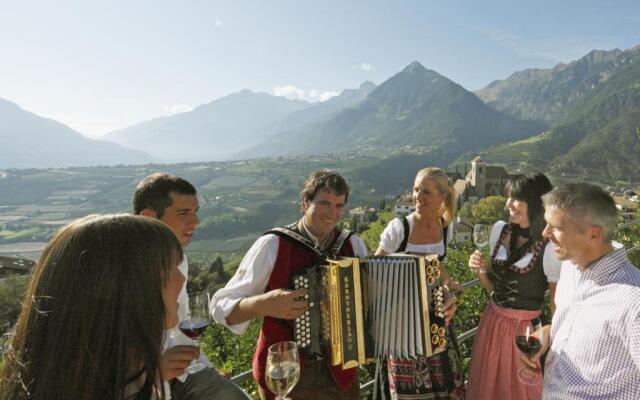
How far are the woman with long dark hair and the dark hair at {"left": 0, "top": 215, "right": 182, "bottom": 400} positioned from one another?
2925 millimetres

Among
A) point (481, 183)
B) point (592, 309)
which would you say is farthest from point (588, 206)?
point (481, 183)

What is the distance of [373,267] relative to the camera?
8.32ft

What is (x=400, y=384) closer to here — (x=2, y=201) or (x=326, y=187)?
(x=326, y=187)

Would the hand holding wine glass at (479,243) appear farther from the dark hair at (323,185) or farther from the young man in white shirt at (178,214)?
the young man in white shirt at (178,214)

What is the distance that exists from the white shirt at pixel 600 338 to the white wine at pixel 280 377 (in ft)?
5.42

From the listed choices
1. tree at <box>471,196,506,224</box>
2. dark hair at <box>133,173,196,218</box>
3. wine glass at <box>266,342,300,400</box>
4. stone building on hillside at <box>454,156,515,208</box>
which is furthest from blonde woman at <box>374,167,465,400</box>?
stone building on hillside at <box>454,156,515,208</box>

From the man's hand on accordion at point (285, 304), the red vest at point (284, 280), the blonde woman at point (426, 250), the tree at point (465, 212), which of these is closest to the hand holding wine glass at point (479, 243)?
the blonde woman at point (426, 250)

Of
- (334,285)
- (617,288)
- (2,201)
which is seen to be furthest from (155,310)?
(2,201)

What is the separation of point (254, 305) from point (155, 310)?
1.19 meters

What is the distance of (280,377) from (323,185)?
55.0 inches

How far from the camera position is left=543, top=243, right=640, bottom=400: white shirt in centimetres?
197

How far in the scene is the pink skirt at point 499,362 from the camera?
3.13 m

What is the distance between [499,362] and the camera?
3.21m

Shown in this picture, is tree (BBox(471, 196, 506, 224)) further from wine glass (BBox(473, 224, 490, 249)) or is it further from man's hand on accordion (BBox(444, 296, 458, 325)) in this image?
man's hand on accordion (BBox(444, 296, 458, 325))
